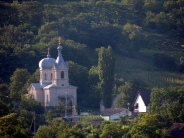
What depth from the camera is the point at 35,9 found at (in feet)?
388

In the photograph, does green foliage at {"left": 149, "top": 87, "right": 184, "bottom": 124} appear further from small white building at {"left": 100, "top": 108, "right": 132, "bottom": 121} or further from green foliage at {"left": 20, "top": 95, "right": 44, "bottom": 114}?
green foliage at {"left": 20, "top": 95, "right": 44, "bottom": 114}

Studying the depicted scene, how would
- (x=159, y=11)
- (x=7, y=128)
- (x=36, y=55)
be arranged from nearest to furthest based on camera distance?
1. (x=7, y=128)
2. (x=36, y=55)
3. (x=159, y=11)

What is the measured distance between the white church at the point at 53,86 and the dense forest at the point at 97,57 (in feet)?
5.09

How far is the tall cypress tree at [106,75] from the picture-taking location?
88.4 m

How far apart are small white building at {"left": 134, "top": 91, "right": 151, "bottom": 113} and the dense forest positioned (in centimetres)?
87

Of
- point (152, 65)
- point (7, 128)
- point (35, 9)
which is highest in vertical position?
point (35, 9)

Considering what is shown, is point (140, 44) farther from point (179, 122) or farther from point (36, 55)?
point (179, 122)

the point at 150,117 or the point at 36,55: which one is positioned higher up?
the point at 36,55

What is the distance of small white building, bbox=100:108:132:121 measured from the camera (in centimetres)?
8369

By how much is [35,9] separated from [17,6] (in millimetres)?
2236

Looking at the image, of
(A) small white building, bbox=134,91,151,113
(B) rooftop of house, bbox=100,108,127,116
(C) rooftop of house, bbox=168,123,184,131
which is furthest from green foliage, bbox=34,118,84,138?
(A) small white building, bbox=134,91,151,113

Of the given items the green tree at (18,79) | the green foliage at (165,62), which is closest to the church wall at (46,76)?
the green tree at (18,79)

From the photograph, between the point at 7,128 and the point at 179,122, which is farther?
the point at 179,122

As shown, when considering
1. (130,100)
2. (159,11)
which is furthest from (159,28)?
(130,100)
